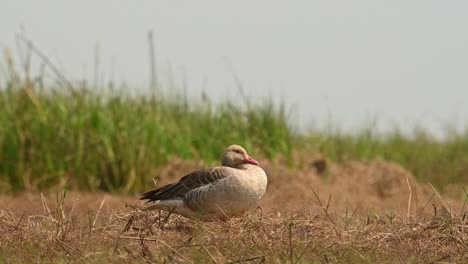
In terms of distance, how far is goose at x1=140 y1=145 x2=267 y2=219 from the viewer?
26.9 feet

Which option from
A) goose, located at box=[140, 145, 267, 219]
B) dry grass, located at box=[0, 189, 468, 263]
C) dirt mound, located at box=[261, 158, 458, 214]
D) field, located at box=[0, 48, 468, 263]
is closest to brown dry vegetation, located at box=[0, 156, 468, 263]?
dry grass, located at box=[0, 189, 468, 263]

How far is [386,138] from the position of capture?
20375 mm

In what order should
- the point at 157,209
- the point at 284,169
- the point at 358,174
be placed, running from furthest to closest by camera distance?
the point at 358,174 → the point at 284,169 → the point at 157,209

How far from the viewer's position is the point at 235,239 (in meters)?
7.21

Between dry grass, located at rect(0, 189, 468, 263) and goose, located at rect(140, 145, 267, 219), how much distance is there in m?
0.20

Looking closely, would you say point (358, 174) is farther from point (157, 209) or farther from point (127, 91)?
point (157, 209)

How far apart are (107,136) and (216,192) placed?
802 cm

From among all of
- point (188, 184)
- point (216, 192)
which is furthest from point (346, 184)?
point (216, 192)

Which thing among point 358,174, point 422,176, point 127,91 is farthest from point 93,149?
point 422,176

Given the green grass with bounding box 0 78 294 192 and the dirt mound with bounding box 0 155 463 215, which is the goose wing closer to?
the dirt mound with bounding box 0 155 463 215

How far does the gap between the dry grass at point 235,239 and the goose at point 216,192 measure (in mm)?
200

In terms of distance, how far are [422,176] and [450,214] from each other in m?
11.9

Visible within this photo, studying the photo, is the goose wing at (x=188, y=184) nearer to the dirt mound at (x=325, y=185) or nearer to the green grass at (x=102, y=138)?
the dirt mound at (x=325, y=185)

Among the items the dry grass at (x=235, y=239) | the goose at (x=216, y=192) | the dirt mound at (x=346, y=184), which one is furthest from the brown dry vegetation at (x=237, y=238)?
the dirt mound at (x=346, y=184)
